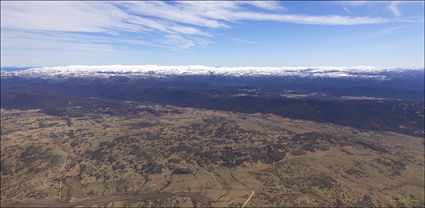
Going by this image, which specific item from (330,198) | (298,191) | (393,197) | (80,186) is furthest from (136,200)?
(393,197)

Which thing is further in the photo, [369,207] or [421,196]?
[421,196]

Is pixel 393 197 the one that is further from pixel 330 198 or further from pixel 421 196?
pixel 330 198

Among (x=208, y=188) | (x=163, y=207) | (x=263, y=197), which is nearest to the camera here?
(x=163, y=207)

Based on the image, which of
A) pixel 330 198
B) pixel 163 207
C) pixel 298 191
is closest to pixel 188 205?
pixel 163 207

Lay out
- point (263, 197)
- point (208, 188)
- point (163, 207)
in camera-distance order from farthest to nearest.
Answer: point (208, 188) < point (263, 197) < point (163, 207)

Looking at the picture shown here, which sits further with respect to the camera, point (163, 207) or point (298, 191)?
point (298, 191)

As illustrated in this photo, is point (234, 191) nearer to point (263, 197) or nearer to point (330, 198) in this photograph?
point (263, 197)

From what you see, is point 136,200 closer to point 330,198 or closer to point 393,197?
point 330,198

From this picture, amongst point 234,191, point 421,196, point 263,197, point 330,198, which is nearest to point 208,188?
point 234,191
